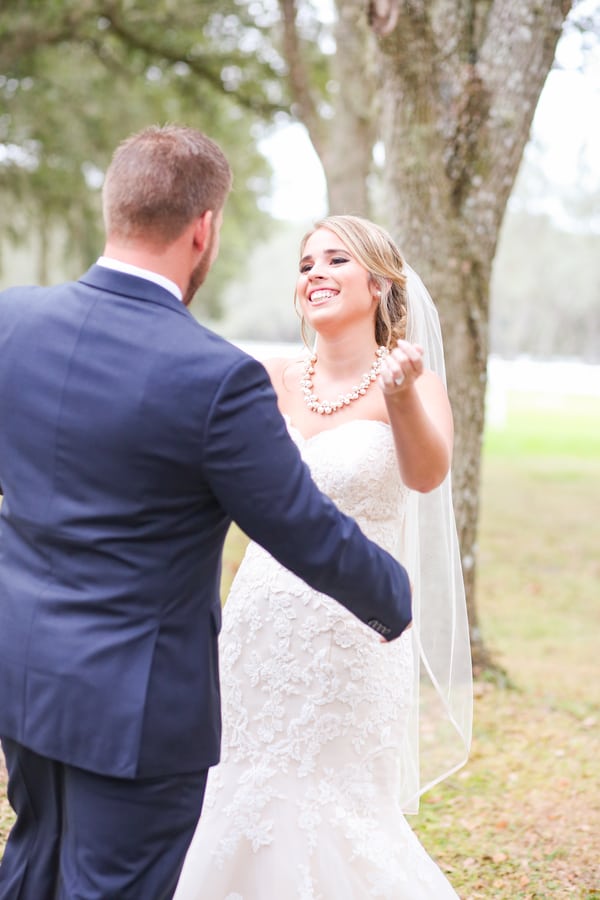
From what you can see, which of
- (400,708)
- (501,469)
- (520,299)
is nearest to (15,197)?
(501,469)

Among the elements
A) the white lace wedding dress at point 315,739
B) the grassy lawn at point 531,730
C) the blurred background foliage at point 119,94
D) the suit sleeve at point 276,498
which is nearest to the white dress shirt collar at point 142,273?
the suit sleeve at point 276,498

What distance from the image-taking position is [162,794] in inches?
95.4

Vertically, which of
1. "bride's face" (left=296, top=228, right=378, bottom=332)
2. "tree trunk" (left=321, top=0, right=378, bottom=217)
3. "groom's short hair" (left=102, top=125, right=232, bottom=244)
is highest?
"tree trunk" (left=321, top=0, right=378, bottom=217)

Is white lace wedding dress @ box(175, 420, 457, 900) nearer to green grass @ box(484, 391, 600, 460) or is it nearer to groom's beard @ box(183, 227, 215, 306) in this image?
groom's beard @ box(183, 227, 215, 306)

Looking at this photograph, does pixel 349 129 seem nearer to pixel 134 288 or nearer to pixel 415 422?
pixel 415 422

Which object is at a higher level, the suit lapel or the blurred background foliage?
the blurred background foliage

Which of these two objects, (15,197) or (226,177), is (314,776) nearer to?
(226,177)

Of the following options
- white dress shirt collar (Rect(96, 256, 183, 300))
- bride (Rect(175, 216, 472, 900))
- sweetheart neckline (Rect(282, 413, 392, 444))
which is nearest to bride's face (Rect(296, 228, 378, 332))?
bride (Rect(175, 216, 472, 900))

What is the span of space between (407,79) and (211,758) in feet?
15.0

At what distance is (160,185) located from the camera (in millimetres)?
2330

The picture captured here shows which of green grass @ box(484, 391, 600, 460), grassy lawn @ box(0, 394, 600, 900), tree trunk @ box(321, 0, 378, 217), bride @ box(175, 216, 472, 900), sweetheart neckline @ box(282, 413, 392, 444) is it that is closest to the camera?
bride @ box(175, 216, 472, 900)

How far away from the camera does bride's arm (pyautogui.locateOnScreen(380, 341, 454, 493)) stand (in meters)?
2.67

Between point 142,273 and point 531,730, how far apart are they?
4.74 metres

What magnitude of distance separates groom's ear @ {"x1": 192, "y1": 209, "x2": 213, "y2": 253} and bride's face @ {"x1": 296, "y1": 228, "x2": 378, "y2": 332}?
121 cm
